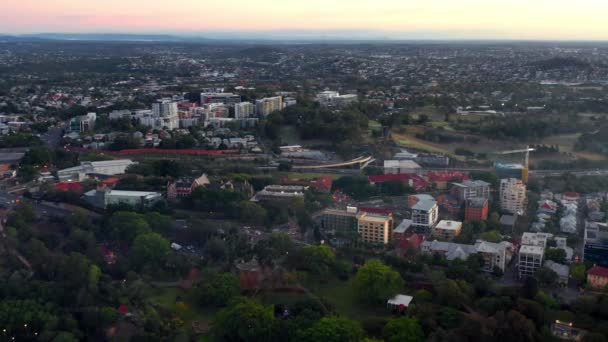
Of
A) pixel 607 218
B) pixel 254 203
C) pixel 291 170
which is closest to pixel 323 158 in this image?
pixel 291 170

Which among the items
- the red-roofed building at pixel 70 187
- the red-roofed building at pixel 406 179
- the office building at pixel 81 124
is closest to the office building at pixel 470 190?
the red-roofed building at pixel 406 179

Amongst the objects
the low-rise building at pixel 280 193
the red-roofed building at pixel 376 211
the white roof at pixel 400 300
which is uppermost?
the low-rise building at pixel 280 193

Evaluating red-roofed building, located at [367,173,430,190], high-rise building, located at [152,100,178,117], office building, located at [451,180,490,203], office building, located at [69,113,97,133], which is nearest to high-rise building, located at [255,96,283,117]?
high-rise building, located at [152,100,178,117]

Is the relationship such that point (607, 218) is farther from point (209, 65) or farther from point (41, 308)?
point (209, 65)

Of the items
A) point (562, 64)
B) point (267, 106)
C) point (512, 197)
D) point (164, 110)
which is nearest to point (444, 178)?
point (512, 197)

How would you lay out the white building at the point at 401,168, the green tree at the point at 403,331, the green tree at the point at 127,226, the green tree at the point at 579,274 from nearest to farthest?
the green tree at the point at 403,331 → the green tree at the point at 579,274 → the green tree at the point at 127,226 → the white building at the point at 401,168

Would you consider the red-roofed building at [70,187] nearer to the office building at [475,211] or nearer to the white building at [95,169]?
the white building at [95,169]

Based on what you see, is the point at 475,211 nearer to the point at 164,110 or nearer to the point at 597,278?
the point at 597,278
